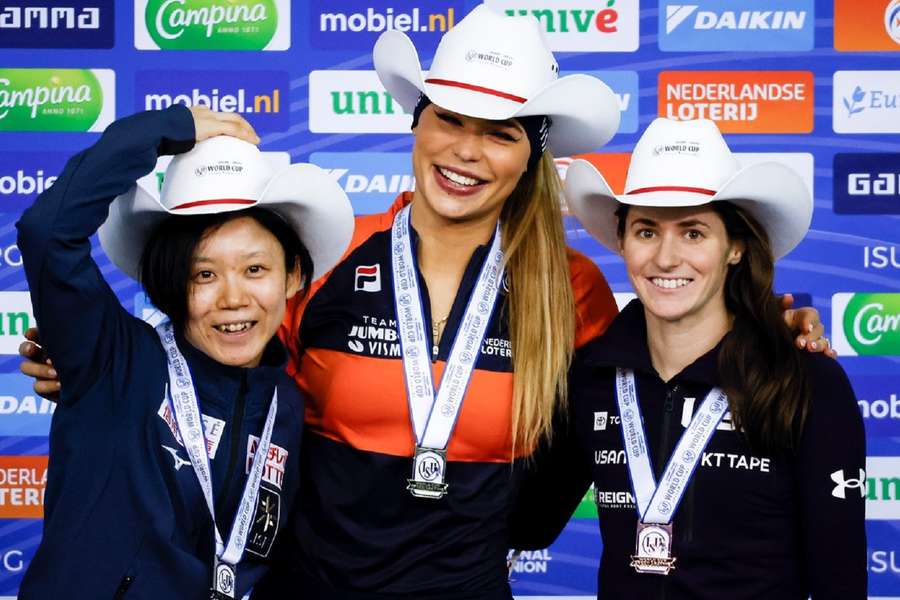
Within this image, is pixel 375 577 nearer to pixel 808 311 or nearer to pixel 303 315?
pixel 303 315

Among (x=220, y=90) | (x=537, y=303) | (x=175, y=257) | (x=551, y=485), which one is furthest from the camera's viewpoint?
(x=220, y=90)

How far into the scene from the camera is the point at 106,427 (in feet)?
7.09

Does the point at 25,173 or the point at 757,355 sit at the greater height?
the point at 25,173

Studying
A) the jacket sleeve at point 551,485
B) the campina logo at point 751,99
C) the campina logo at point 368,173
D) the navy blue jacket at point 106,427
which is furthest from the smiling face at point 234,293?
the campina logo at point 751,99

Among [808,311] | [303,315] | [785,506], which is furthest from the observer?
[303,315]

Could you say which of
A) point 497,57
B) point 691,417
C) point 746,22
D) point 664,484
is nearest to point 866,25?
point 746,22

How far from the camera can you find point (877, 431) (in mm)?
4504

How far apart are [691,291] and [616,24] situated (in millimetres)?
2217

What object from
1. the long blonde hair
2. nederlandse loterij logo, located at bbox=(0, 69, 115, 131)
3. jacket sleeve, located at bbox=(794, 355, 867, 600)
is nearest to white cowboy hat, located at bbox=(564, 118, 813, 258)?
the long blonde hair

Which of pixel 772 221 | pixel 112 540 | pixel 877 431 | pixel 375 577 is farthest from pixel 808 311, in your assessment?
pixel 877 431

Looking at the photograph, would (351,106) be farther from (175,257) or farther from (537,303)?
(175,257)

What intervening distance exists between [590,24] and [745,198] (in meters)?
2.07

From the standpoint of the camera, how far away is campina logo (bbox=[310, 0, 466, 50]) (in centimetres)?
443

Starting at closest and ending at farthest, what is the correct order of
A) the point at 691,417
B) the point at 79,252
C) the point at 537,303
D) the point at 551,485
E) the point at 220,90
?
the point at 79,252 → the point at 691,417 → the point at 537,303 → the point at 551,485 → the point at 220,90
